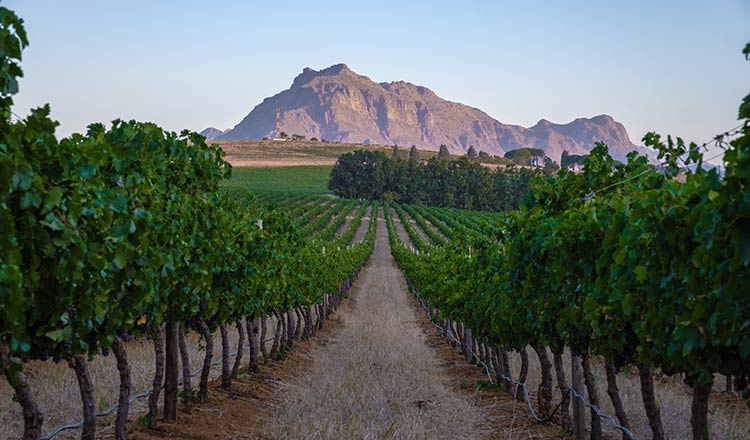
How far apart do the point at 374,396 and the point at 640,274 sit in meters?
6.76

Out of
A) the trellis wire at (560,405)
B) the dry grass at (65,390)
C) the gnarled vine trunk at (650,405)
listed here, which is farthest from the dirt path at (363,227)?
the gnarled vine trunk at (650,405)

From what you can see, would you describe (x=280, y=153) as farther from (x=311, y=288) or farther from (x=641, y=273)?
(x=641, y=273)

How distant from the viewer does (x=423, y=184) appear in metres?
104

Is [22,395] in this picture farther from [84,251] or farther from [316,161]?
[316,161]

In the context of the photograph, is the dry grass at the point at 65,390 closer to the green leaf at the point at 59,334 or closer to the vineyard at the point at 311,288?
the vineyard at the point at 311,288

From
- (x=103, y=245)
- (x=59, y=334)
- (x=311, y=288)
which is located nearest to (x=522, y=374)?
(x=103, y=245)

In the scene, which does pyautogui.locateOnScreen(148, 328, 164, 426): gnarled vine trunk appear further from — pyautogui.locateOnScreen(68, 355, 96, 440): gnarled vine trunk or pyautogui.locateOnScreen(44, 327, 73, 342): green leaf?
pyautogui.locateOnScreen(44, 327, 73, 342): green leaf

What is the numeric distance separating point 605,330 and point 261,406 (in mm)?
6180

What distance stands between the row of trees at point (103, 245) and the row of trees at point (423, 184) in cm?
9028

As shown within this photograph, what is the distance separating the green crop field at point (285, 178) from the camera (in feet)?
336

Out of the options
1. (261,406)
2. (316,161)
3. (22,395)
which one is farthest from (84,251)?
(316,161)

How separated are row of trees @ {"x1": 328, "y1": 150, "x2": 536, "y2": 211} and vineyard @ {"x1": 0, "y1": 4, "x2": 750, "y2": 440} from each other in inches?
3268

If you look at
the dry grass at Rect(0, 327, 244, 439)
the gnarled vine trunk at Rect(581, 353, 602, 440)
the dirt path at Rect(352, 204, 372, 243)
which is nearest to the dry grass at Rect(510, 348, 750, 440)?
the gnarled vine trunk at Rect(581, 353, 602, 440)

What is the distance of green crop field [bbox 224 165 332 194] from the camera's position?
336 ft
